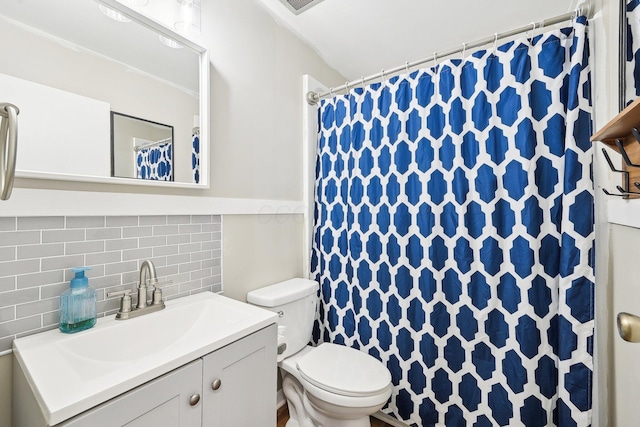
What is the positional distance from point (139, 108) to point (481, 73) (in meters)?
1.49

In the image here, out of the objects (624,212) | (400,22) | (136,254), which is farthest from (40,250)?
(400,22)

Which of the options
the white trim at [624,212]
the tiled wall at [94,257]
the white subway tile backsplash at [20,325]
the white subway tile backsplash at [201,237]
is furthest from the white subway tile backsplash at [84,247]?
the white trim at [624,212]

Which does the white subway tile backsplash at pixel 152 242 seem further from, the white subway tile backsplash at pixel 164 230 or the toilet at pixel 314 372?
the toilet at pixel 314 372

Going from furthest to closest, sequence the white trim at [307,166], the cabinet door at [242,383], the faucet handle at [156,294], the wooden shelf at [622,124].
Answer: the white trim at [307,166] < the faucet handle at [156,294] < the cabinet door at [242,383] < the wooden shelf at [622,124]

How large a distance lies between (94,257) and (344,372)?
1.15m

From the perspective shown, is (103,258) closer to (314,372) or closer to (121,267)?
(121,267)

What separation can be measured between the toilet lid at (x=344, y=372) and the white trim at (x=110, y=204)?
85cm

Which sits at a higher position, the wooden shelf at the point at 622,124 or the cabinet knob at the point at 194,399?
the wooden shelf at the point at 622,124

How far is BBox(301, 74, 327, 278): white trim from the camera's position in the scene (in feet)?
6.07

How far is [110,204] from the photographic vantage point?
3.18 feet

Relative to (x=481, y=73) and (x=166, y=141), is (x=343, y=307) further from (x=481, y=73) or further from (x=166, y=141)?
Answer: (x=481, y=73)

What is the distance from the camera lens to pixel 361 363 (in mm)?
1388

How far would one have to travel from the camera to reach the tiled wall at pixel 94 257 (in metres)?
0.79

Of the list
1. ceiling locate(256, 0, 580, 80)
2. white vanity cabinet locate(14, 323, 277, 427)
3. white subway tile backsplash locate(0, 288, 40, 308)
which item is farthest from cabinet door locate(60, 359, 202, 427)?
ceiling locate(256, 0, 580, 80)
